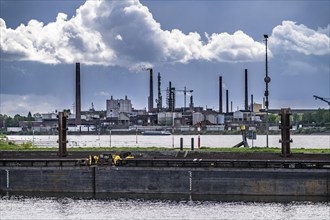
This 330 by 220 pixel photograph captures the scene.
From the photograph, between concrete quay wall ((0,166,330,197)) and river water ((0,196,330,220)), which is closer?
river water ((0,196,330,220))

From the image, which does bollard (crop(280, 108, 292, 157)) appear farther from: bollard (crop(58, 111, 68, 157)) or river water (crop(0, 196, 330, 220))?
bollard (crop(58, 111, 68, 157))

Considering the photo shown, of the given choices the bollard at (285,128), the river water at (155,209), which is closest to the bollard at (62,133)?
the river water at (155,209)

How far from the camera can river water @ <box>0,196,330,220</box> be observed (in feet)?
197

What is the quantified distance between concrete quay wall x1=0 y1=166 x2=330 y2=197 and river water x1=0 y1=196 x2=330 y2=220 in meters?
2.78

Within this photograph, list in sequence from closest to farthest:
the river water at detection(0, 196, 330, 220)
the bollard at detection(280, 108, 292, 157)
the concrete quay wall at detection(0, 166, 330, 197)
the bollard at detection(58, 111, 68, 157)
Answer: the river water at detection(0, 196, 330, 220) → the concrete quay wall at detection(0, 166, 330, 197) → the bollard at detection(280, 108, 292, 157) → the bollard at detection(58, 111, 68, 157)

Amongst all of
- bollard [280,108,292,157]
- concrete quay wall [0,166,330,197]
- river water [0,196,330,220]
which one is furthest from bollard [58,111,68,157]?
bollard [280,108,292,157]

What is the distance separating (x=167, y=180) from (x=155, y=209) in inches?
321

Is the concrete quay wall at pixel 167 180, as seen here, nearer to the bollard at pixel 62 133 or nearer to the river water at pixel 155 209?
the river water at pixel 155 209

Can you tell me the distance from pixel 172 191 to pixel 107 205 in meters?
7.32

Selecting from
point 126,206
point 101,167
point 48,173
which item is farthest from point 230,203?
point 48,173

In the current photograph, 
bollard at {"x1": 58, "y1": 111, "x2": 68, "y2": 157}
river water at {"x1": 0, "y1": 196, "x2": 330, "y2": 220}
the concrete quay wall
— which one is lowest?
river water at {"x1": 0, "y1": 196, "x2": 330, "y2": 220}

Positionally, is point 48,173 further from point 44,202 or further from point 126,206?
point 126,206

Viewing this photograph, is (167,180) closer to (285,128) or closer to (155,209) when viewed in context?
(155,209)

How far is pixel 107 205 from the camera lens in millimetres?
66312
